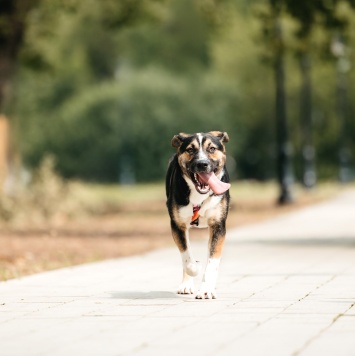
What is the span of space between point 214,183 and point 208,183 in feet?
0.20

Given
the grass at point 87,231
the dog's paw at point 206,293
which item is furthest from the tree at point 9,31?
the dog's paw at point 206,293

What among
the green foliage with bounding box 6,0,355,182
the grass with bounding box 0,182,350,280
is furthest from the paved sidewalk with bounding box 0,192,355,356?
the green foliage with bounding box 6,0,355,182

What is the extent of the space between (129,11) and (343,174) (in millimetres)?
28490

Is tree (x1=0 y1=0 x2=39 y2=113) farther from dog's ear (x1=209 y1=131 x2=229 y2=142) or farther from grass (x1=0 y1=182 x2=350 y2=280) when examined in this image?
dog's ear (x1=209 y1=131 x2=229 y2=142)

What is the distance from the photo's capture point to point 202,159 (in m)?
11.5

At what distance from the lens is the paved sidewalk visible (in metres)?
8.62

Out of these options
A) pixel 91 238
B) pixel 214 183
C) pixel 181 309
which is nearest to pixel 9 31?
pixel 91 238

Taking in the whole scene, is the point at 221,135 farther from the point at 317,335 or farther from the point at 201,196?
the point at 317,335

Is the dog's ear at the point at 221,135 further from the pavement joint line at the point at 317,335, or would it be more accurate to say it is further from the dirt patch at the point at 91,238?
the dirt patch at the point at 91,238

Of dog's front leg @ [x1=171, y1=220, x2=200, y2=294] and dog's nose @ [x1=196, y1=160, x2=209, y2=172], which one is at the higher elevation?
dog's nose @ [x1=196, y1=160, x2=209, y2=172]

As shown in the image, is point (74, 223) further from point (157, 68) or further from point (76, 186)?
point (157, 68)

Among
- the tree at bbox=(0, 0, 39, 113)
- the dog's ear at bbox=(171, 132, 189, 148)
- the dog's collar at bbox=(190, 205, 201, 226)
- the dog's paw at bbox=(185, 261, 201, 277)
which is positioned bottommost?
the dog's paw at bbox=(185, 261, 201, 277)

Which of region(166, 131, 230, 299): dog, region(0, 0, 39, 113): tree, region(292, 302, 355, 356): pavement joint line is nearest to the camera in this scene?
region(292, 302, 355, 356): pavement joint line

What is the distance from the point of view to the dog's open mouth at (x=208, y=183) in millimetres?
11609
